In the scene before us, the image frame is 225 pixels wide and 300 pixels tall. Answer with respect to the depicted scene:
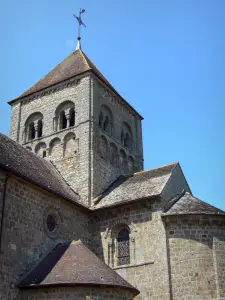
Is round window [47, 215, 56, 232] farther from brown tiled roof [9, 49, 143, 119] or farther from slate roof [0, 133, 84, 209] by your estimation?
brown tiled roof [9, 49, 143, 119]

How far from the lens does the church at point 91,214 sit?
636 inches

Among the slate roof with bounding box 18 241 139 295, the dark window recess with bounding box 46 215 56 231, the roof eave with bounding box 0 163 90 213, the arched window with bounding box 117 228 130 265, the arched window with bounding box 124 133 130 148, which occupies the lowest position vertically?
the slate roof with bounding box 18 241 139 295

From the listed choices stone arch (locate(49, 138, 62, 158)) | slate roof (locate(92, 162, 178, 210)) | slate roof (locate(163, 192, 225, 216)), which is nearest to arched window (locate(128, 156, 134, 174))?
slate roof (locate(92, 162, 178, 210))

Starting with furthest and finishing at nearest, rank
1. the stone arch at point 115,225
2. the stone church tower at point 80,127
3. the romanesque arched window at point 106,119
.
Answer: the romanesque arched window at point 106,119 → the stone church tower at point 80,127 → the stone arch at point 115,225

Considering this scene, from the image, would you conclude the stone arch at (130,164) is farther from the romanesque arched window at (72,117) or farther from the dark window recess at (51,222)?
the dark window recess at (51,222)

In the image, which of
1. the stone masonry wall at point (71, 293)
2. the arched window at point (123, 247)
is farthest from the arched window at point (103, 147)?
the stone masonry wall at point (71, 293)

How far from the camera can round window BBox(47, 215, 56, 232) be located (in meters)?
18.9

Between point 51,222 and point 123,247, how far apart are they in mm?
3679

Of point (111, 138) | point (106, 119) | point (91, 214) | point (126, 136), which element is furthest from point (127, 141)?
point (91, 214)

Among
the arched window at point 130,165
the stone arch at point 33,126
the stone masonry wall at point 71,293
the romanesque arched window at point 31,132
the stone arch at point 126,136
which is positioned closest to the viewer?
the stone masonry wall at point 71,293

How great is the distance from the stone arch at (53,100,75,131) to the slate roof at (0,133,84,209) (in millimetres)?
2656

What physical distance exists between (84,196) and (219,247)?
7.38 metres

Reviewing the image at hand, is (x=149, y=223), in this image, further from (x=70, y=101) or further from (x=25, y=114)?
(x=25, y=114)

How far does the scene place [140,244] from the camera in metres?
19.6
